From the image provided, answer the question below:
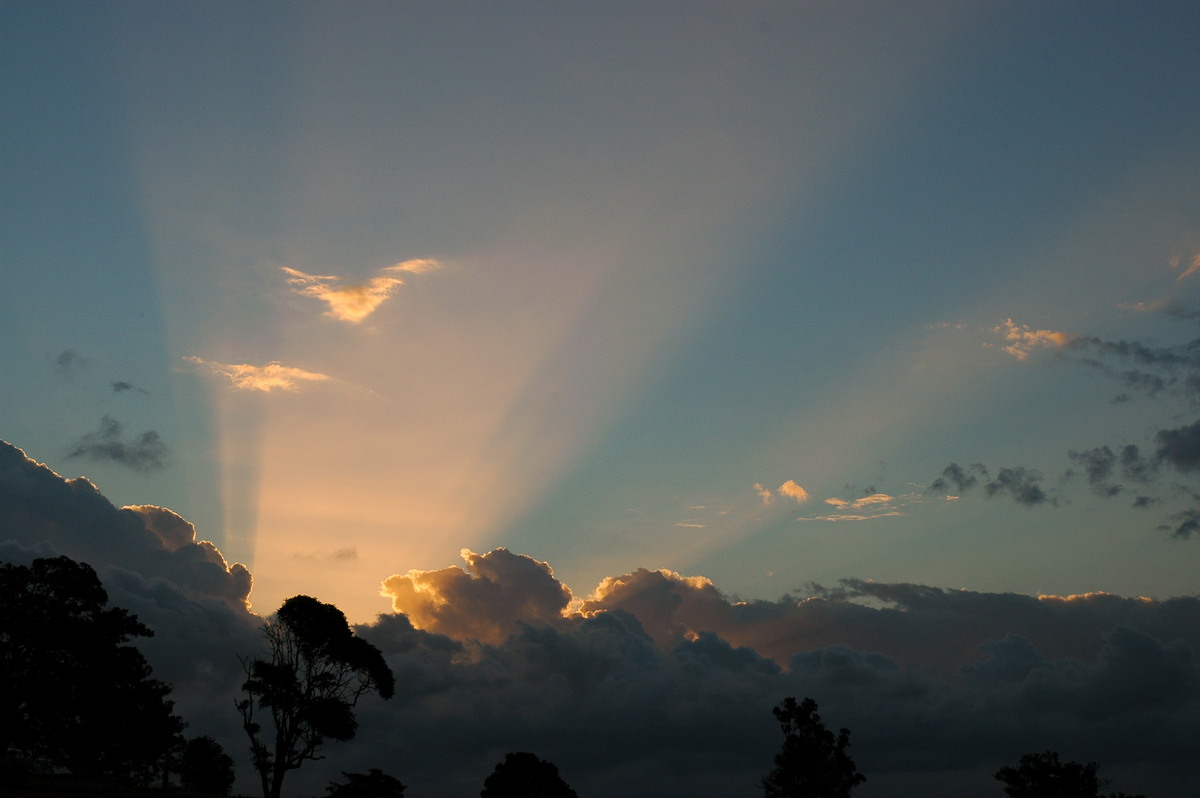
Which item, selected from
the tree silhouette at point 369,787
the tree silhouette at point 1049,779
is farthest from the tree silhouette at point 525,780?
the tree silhouette at point 1049,779

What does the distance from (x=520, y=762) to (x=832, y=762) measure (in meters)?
53.4

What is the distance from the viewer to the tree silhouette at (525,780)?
5197 inches

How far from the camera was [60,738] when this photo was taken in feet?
192

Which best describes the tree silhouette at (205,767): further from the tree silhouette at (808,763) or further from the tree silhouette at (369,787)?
the tree silhouette at (808,763)

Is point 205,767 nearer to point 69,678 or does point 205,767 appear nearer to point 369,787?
point 369,787

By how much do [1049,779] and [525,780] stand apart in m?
72.2

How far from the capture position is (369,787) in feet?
338

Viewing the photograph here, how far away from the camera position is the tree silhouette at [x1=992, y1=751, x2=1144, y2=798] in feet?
330

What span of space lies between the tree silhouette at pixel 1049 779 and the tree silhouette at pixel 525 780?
209 ft

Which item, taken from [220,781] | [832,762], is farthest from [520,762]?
[832,762]

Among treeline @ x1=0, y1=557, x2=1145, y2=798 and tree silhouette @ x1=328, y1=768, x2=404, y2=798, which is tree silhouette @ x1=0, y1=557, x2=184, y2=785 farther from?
tree silhouette @ x1=328, y1=768, x2=404, y2=798

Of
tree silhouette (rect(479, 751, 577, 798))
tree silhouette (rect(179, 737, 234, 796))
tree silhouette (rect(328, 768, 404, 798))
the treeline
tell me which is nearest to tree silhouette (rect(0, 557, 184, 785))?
the treeline

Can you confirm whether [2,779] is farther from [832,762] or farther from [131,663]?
[832,762]

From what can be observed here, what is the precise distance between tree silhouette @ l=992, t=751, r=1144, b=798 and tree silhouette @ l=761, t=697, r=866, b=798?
719 inches
